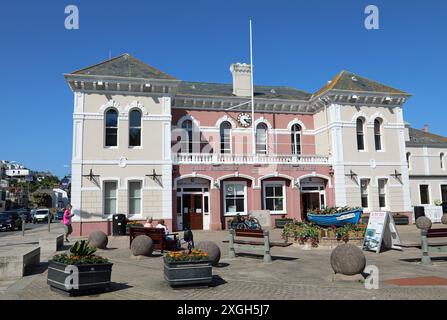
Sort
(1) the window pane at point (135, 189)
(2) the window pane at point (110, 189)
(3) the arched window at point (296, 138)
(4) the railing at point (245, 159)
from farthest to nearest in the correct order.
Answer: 1. (3) the arched window at point (296, 138)
2. (4) the railing at point (245, 159)
3. (1) the window pane at point (135, 189)
4. (2) the window pane at point (110, 189)

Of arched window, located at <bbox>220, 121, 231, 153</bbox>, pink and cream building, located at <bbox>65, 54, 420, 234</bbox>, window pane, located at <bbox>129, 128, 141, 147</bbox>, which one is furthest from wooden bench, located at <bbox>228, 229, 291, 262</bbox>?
arched window, located at <bbox>220, 121, 231, 153</bbox>

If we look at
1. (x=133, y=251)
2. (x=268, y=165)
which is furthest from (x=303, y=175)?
(x=133, y=251)

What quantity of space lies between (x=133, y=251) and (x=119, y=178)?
33.5ft

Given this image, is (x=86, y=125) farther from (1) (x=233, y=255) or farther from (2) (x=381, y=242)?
(2) (x=381, y=242)

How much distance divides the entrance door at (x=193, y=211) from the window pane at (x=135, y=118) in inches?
216

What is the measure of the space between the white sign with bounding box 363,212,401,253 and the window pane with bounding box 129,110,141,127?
15022 millimetres

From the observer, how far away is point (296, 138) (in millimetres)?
29016

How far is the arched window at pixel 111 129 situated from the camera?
23.1 meters

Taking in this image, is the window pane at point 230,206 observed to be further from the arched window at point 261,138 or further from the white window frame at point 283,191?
the arched window at point 261,138

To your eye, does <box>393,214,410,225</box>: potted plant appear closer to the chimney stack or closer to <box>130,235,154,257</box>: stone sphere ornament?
the chimney stack

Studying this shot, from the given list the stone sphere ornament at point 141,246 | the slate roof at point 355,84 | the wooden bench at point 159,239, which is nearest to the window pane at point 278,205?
the slate roof at point 355,84

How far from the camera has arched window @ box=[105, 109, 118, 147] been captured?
23.1m

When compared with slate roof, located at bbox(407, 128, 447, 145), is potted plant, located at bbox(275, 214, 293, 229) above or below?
below
